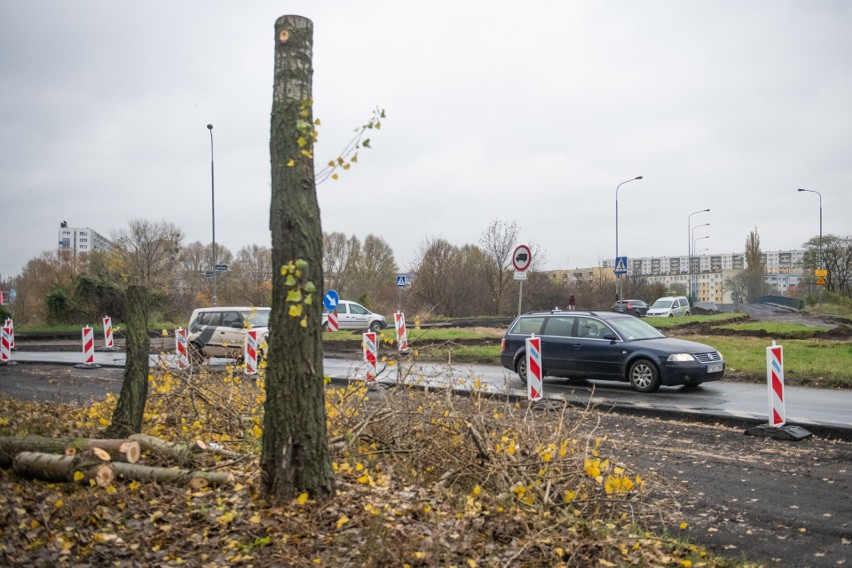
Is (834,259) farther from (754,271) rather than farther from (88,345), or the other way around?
(88,345)

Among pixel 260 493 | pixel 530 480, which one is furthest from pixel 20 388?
pixel 530 480

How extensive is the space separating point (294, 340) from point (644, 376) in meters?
9.77

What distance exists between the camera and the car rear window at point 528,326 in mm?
14406

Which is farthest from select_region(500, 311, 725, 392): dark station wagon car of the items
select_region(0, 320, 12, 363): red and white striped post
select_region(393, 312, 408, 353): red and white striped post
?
select_region(0, 320, 12, 363): red and white striped post

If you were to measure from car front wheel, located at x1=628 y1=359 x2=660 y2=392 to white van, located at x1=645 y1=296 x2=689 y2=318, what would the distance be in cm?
3331

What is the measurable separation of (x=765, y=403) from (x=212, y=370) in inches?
334

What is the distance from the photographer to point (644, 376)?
42.1 feet

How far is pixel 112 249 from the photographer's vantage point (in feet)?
138

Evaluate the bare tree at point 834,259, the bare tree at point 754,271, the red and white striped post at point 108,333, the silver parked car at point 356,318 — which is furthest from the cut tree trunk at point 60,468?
the bare tree at point 754,271

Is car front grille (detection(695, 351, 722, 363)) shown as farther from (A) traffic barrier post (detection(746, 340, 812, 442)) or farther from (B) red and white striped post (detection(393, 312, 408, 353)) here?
(B) red and white striped post (detection(393, 312, 408, 353))

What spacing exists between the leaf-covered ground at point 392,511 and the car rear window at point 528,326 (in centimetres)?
800

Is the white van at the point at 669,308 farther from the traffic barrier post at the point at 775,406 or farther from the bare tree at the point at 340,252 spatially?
the traffic barrier post at the point at 775,406

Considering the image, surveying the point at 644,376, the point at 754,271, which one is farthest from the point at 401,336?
the point at 754,271

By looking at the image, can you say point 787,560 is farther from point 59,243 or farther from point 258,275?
point 59,243
